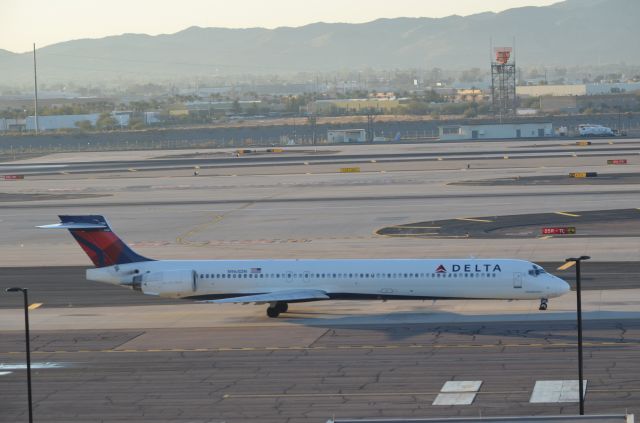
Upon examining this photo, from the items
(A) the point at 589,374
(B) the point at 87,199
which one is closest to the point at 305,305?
(A) the point at 589,374

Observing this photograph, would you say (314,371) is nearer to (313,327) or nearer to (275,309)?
(313,327)

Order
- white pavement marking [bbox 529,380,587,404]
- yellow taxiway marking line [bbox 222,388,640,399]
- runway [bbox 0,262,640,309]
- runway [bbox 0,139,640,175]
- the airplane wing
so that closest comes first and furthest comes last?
white pavement marking [bbox 529,380,587,404]
yellow taxiway marking line [bbox 222,388,640,399]
the airplane wing
runway [bbox 0,262,640,309]
runway [bbox 0,139,640,175]

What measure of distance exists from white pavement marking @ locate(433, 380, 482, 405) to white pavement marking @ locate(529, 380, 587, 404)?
2.07 m

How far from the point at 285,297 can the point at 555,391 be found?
1732 cm

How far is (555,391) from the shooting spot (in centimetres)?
4031

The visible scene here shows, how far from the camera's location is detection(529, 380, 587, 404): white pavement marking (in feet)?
129

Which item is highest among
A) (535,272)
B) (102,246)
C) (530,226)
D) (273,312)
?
(102,246)

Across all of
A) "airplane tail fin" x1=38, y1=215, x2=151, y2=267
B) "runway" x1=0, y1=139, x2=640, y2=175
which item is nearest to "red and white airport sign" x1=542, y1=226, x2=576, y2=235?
"airplane tail fin" x1=38, y1=215, x2=151, y2=267

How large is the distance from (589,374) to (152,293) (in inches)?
873

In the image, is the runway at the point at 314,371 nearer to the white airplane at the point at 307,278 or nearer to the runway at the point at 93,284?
the white airplane at the point at 307,278

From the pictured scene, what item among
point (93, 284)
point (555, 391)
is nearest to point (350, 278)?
point (555, 391)

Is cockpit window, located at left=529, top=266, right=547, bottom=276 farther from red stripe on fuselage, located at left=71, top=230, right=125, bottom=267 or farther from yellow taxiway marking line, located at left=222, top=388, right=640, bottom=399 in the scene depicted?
red stripe on fuselage, located at left=71, top=230, right=125, bottom=267

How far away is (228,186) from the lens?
403 ft

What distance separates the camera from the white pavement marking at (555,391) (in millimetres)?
39250
